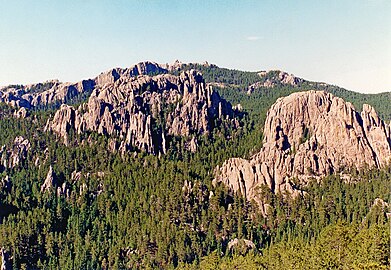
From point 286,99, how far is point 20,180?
8866cm

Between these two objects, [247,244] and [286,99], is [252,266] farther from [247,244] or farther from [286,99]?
[286,99]

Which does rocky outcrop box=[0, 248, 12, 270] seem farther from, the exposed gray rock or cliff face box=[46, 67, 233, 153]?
the exposed gray rock

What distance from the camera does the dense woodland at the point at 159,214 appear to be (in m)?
88.5

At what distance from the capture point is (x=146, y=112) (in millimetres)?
164375

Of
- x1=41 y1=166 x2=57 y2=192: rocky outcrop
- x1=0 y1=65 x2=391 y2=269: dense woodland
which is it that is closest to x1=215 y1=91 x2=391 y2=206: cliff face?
x1=0 y1=65 x2=391 y2=269: dense woodland

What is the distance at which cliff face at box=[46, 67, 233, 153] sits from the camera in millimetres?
150750

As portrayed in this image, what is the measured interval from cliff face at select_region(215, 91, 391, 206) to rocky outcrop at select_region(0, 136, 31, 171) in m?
67.0

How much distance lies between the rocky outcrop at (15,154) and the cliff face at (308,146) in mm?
67047

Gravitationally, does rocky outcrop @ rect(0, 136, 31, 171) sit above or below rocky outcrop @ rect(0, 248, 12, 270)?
above

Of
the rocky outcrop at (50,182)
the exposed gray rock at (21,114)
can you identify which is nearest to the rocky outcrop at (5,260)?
the rocky outcrop at (50,182)

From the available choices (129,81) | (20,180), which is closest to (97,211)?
(20,180)

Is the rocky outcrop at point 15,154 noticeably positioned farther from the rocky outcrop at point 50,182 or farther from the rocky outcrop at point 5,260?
the rocky outcrop at point 5,260

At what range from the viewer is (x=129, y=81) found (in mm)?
177750

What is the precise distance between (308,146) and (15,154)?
92.1 meters
